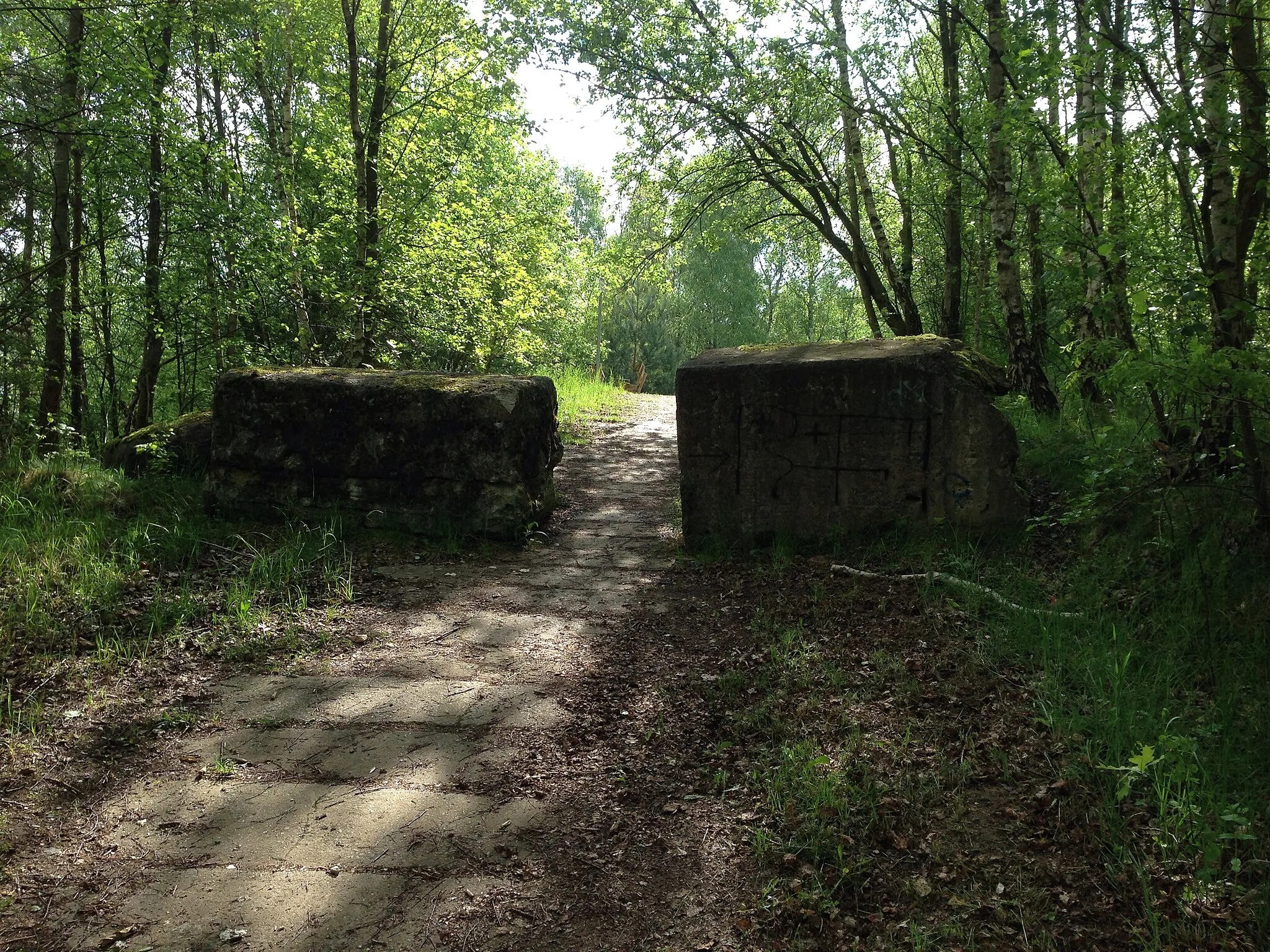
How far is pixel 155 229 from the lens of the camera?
29.0ft

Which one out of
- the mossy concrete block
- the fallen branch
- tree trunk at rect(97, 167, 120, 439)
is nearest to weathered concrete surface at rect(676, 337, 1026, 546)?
the fallen branch

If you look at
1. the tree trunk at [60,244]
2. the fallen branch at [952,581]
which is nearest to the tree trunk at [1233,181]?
the fallen branch at [952,581]

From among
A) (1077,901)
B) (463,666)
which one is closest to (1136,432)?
(1077,901)

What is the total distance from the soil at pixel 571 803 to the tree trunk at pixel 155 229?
17.8ft

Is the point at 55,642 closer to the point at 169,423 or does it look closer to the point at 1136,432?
the point at 169,423

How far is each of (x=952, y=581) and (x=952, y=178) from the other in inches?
231

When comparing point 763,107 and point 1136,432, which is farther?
point 763,107

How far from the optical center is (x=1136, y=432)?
18.9 ft

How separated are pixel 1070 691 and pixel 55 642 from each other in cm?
540

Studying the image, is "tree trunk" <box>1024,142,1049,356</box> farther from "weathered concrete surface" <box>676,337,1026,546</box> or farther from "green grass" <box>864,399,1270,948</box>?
"green grass" <box>864,399,1270,948</box>

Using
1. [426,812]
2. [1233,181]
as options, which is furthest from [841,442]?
[426,812]

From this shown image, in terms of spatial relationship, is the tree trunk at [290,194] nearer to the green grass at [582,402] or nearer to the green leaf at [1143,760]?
the green grass at [582,402]

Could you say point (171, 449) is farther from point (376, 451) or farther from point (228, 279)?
point (228, 279)

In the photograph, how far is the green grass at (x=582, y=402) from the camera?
12969mm
